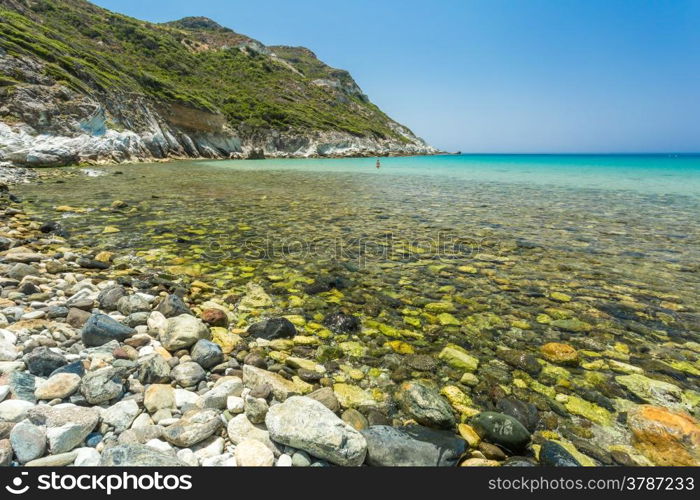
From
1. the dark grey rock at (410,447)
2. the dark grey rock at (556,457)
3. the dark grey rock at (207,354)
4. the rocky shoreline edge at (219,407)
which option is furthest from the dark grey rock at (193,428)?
the dark grey rock at (556,457)

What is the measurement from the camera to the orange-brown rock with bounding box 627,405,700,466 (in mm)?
3262

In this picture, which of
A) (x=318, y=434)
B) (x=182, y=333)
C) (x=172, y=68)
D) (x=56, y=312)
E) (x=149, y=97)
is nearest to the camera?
(x=318, y=434)

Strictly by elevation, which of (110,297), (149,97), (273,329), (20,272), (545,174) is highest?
(149,97)

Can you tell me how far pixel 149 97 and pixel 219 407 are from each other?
7549cm

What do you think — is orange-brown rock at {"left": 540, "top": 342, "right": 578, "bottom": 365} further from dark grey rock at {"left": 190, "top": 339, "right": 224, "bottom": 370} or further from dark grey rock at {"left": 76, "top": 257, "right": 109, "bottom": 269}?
dark grey rock at {"left": 76, "top": 257, "right": 109, "bottom": 269}

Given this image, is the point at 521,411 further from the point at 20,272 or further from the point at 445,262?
the point at 20,272

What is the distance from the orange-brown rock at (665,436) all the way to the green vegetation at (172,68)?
172 ft

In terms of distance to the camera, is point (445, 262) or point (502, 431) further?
point (445, 262)

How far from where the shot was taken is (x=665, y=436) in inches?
134

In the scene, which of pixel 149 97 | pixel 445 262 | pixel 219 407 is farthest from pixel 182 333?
pixel 149 97

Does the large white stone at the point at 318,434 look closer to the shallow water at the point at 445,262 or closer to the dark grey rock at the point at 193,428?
the dark grey rock at the point at 193,428

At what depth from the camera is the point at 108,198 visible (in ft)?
57.1
